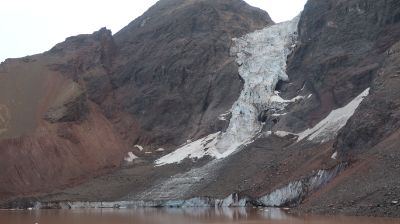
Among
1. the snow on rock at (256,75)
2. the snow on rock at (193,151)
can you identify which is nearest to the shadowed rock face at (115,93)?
the snow on rock at (256,75)

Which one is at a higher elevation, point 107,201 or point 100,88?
point 100,88

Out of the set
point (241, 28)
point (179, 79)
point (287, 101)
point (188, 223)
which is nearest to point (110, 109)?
point (179, 79)

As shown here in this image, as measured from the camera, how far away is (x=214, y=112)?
8788 cm

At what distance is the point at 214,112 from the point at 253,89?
23.4 feet

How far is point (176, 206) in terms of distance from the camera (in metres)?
65.4

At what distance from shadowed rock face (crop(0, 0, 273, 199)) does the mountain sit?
0.23 meters

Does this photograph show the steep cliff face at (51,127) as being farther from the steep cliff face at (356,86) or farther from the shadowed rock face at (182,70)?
the steep cliff face at (356,86)

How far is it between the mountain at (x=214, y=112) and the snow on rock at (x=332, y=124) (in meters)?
0.24

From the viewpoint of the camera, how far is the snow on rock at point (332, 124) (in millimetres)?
62656

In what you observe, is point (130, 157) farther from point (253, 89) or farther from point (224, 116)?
point (253, 89)

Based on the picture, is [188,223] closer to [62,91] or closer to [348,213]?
[348,213]

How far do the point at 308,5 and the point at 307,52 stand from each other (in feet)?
31.2

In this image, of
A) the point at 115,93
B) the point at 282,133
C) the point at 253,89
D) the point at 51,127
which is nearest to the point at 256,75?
the point at 253,89

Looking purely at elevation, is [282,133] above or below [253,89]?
below
